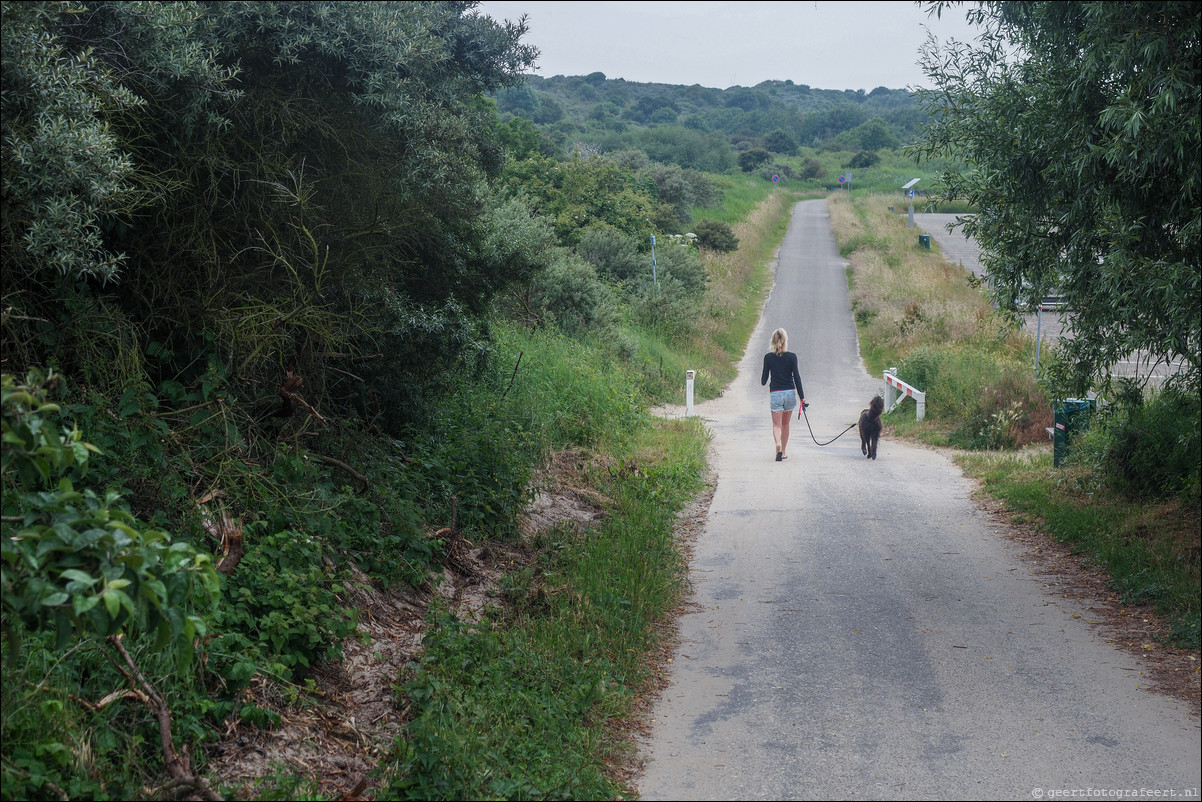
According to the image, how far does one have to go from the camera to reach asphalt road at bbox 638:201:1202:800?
4398 mm

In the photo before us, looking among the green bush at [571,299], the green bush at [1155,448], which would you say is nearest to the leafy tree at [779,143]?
the green bush at [571,299]

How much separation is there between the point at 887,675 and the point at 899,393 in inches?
579

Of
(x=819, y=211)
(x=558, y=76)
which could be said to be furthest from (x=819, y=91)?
(x=819, y=211)

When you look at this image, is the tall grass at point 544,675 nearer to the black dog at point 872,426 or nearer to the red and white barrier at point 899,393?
the black dog at point 872,426

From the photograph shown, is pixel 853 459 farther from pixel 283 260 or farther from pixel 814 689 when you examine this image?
pixel 283 260

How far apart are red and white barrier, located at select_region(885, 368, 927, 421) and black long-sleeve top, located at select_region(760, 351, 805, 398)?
15.9 feet

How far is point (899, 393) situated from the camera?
63.9 ft

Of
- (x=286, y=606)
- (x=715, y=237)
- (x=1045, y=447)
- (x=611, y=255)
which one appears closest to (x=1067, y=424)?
(x=1045, y=447)

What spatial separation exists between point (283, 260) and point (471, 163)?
11.3 feet

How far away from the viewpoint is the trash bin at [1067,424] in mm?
10566

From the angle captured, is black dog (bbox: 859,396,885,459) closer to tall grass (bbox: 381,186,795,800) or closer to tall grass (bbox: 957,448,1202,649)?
tall grass (bbox: 381,186,795,800)

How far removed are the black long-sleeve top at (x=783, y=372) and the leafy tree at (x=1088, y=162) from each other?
16.6ft

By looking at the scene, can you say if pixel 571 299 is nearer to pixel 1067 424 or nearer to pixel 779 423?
pixel 779 423

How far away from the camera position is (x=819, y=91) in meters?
186
